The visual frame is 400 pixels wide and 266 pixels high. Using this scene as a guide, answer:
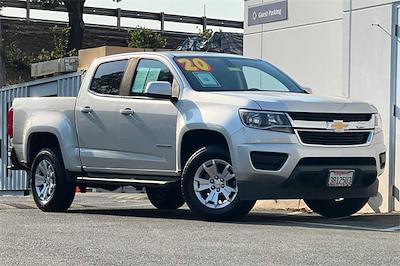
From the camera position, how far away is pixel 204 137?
391 inches

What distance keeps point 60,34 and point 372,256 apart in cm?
3084

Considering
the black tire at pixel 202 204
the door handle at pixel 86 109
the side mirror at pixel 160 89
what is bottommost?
the black tire at pixel 202 204

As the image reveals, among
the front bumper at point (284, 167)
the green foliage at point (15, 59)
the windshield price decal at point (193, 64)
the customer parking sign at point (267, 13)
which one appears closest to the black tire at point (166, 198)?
the windshield price decal at point (193, 64)

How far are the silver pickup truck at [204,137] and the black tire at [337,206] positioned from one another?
0.01 m

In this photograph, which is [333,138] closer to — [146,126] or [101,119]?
[146,126]

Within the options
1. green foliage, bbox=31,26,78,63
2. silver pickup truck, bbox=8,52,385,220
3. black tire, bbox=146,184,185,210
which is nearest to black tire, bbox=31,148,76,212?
silver pickup truck, bbox=8,52,385,220

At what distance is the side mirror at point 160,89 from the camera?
395 inches

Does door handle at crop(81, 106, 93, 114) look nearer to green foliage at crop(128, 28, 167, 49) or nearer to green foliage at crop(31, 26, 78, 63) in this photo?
green foliage at crop(128, 28, 167, 49)

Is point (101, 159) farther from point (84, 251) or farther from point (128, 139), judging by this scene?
point (84, 251)

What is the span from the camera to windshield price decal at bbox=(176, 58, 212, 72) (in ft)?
34.0

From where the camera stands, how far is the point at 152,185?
1038 centimetres

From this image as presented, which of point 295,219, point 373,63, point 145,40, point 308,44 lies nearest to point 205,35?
point 145,40

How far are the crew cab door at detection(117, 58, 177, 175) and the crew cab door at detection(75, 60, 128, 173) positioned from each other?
0.14m

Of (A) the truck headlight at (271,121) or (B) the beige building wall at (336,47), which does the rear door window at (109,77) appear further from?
(B) the beige building wall at (336,47)
